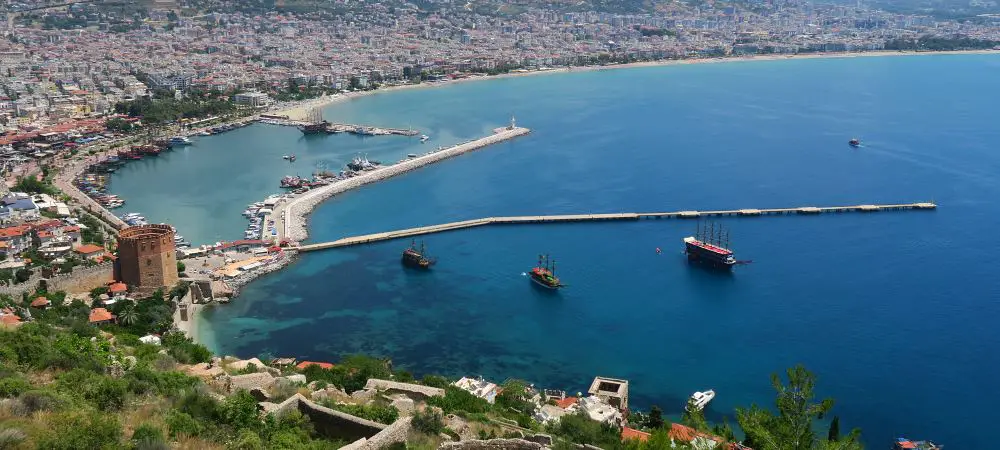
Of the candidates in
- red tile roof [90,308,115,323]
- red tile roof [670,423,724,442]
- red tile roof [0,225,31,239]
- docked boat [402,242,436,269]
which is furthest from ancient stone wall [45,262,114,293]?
red tile roof [670,423,724,442]

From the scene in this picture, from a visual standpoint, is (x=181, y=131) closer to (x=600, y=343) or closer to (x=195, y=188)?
(x=195, y=188)

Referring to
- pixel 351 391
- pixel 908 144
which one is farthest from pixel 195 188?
pixel 908 144

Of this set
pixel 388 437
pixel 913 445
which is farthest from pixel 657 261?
pixel 388 437

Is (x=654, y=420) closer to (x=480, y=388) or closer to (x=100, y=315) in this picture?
(x=480, y=388)

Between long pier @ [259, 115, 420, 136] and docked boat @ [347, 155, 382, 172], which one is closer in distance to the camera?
→ docked boat @ [347, 155, 382, 172]

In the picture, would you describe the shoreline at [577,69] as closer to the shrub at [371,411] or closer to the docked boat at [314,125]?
the docked boat at [314,125]

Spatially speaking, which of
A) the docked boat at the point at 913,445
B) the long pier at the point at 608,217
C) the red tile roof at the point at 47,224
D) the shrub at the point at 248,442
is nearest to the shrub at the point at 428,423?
the shrub at the point at 248,442

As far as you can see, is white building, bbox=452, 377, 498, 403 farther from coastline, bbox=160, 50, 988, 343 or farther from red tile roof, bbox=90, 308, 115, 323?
red tile roof, bbox=90, 308, 115, 323
